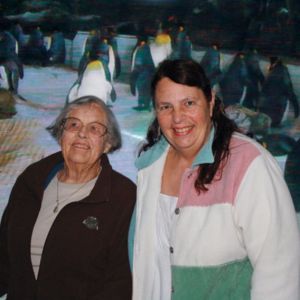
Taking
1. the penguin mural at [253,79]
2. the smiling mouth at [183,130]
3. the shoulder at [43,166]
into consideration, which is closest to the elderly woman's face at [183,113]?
the smiling mouth at [183,130]

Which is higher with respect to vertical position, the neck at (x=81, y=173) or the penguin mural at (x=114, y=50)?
the penguin mural at (x=114, y=50)

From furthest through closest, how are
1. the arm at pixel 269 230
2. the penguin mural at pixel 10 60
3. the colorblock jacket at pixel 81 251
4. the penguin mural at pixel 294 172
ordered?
the penguin mural at pixel 294 172 → the penguin mural at pixel 10 60 → the colorblock jacket at pixel 81 251 → the arm at pixel 269 230

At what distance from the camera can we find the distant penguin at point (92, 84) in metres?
1.91

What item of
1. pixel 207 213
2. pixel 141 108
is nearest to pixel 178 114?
pixel 207 213

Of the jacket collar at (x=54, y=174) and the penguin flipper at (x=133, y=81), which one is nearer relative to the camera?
the jacket collar at (x=54, y=174)

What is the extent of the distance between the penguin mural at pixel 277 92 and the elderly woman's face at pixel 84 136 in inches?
33.2

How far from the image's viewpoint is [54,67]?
1904 millimetres

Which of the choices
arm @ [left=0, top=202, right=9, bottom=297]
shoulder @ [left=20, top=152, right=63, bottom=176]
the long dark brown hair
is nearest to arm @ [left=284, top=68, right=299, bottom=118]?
the long dark brown hair

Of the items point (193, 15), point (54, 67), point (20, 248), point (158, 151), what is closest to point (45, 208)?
point (20, 248)

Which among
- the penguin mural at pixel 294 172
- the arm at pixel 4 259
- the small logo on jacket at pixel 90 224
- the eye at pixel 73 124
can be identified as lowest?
the arm at pixel 4 259

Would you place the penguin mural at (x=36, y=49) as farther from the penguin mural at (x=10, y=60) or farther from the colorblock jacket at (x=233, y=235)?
the colorblock jacket at (x=233, y=235)

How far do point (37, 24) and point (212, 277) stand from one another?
131 cm

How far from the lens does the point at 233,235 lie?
44.1 inches

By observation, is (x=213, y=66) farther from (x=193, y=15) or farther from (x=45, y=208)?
(x=45, y=208)
